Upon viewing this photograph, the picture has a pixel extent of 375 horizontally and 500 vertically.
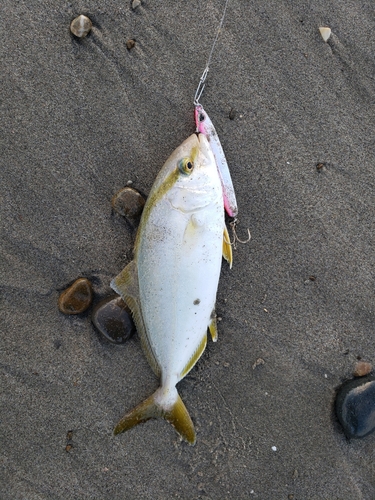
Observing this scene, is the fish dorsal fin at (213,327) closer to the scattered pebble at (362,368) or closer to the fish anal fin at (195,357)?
the fish anal fin at (195,357)

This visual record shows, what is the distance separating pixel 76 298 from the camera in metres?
2.88

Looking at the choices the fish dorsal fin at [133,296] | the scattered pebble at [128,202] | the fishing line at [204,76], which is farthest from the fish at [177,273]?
the fishing line at [204,76]

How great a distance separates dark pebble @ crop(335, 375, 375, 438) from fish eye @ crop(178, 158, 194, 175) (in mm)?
1864

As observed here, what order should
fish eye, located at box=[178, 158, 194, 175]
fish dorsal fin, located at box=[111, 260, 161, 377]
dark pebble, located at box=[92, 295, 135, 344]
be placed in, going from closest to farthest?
fish eye, located at box=[178, 158, 194, 175]
fish dorsal fin, located at box=[111, 260, 161, 377]
dark pebble, located at box=[92, 295, 135, 344]

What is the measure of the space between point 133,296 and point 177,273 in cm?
38

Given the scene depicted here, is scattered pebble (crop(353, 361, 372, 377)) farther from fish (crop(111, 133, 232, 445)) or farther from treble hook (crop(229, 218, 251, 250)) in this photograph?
treble hook (crop(229, 218, 251, 250))

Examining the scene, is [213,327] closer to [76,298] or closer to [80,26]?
[76,298]

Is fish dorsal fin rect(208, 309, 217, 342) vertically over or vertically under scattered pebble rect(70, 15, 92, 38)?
under

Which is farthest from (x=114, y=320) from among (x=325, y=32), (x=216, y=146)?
(x=325, y=32)

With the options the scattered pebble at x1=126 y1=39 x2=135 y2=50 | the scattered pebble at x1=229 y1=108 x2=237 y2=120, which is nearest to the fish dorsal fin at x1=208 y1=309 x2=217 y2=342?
the scattered pebble at x1=229 y1=108 x2=237 y2=120

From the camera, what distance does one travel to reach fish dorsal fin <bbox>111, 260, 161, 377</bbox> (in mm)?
Result: 2727

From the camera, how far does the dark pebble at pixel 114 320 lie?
9.34 feet

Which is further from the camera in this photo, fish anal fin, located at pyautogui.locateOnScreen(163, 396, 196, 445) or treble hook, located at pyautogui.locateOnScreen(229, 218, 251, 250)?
treble hook, located at pyautogui.locateOnScreen(229, 218, 251, 250)

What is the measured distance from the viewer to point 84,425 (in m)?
2.93
